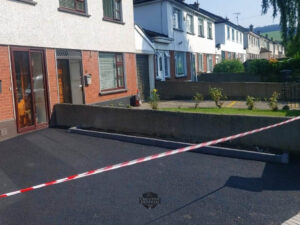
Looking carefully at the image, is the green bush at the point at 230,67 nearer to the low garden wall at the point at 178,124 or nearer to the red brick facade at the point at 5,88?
the low garden wall at the point at 178,124

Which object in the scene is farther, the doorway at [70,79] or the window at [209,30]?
the window at [209,30]

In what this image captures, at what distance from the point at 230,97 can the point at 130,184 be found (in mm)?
13333

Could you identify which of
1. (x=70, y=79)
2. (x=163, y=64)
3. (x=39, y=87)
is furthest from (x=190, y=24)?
(x=39, y=87)

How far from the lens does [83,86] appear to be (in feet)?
42.7

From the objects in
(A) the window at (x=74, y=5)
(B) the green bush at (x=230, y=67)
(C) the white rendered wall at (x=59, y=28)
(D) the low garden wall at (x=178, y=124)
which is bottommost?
(D) the low garden wall at (x=178, y=124)

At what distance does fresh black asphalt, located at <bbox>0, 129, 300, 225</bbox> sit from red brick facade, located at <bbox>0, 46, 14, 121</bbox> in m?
1.86

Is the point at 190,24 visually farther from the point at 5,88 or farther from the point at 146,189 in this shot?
the point at 146,189

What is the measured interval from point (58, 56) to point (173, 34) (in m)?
12.4

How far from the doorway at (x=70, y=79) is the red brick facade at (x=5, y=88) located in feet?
10.2

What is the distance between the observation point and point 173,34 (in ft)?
73.4

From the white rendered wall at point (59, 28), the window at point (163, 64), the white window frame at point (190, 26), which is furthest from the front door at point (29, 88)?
the white window frame at point (190, 26)

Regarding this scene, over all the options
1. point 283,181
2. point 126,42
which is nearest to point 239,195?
point 283,181

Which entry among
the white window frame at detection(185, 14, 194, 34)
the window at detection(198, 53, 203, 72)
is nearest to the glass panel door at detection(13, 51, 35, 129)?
the white window frame at detection(185, 14, 194, 34)

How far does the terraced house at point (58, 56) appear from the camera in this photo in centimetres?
957
